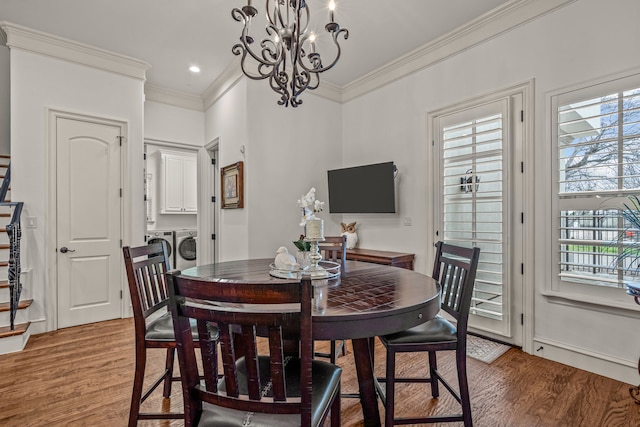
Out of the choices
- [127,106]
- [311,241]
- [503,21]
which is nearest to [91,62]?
[127,106]

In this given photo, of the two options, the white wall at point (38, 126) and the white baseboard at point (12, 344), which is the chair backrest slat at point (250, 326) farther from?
the white wall at point (38, 126)

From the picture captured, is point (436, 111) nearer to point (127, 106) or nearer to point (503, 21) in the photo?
point (503, 21)

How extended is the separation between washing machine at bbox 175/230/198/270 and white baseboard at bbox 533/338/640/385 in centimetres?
567

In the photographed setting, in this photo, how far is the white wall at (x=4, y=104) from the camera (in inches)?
140

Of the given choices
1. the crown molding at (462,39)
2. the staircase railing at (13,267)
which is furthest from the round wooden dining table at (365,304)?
the crown molding at (462,39)

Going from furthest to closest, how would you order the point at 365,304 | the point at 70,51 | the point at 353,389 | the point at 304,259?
the point at 70,51, the point at 353,389, the point at 304,259, the point at 365,304

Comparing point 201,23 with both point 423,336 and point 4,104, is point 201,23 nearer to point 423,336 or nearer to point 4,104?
point 4,104

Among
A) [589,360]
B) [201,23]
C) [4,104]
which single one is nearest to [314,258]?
[589,360]

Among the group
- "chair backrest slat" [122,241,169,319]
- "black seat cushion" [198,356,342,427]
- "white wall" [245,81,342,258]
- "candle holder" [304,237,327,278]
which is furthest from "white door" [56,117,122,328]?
"black seat cushion" [198,356,342,427]

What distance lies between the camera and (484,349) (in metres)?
2.79

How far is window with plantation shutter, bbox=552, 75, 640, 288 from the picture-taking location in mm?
2240

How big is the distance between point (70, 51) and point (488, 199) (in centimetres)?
453

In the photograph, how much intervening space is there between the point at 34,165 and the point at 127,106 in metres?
1.12

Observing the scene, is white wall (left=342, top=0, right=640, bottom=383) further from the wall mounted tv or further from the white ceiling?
the white ceiling
